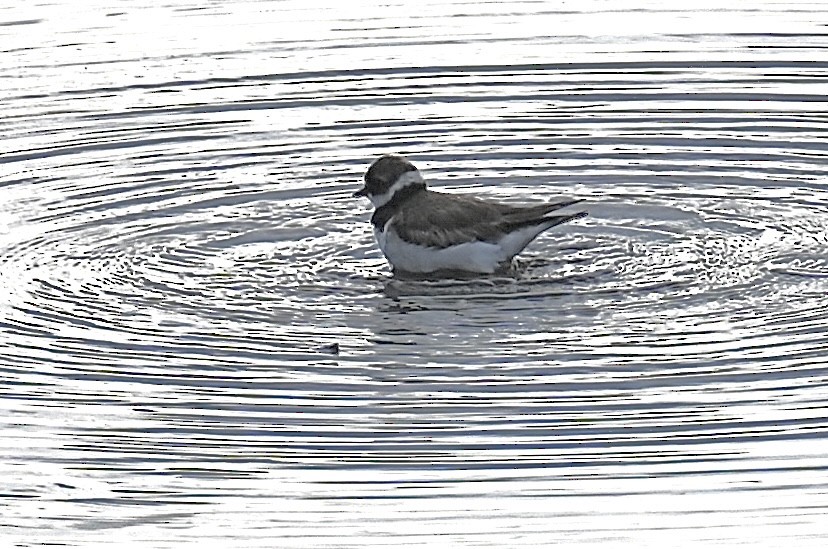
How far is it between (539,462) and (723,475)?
3.42 feet

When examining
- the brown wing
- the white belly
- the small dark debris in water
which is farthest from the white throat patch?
the small dark debris in water

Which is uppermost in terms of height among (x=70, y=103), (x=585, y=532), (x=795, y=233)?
(x=70, y=103)

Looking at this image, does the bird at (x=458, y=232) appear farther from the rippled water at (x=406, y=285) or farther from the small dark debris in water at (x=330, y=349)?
the small dark debris in water at (x=330, y=349)

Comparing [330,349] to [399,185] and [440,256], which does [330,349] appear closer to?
Result: [440,256]

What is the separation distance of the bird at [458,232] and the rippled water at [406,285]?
0.80 feet

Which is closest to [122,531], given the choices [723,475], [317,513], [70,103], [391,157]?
[317,513]

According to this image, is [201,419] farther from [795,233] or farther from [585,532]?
[795,233]

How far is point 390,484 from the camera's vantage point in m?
12.6

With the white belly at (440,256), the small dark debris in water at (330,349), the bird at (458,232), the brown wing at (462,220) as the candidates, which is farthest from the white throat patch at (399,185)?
the small dark debris in water at (330,349)

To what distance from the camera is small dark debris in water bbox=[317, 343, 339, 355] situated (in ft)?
50.1

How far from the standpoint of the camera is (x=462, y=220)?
1756 centimetres

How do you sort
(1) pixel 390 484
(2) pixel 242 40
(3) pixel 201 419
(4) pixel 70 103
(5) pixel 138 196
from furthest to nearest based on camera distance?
(2) pixel 242 40, (4) pixel 70 103, (5) pixel 138 196, (3) pixel 201 419, (1) pixel 390 484

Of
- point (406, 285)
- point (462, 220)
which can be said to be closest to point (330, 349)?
point (406, 285)

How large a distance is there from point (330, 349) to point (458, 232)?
2.48 metres
